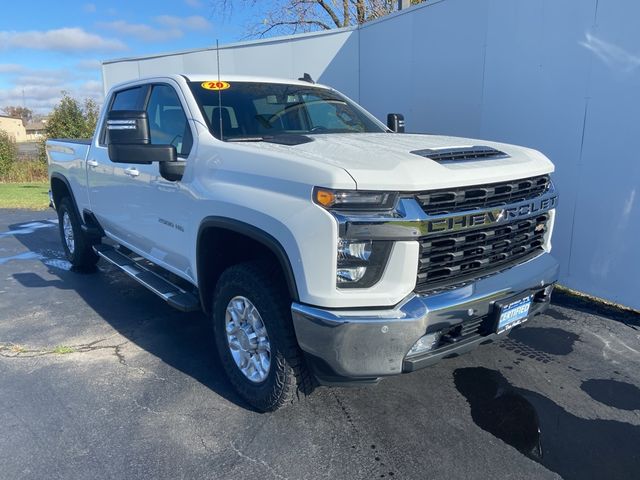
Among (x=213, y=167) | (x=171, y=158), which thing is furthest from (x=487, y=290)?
(x=171, y=158)

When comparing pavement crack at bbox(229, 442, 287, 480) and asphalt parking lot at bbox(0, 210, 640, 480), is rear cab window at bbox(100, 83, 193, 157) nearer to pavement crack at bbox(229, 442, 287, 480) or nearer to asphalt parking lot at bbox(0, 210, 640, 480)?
asphalt parking lot at bbox(0, 210, 640, 480)

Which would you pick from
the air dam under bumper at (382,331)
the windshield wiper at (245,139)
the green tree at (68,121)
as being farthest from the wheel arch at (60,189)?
the green tree at (68,121)

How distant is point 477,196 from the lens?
105 inches

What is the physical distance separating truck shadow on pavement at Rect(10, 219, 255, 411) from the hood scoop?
191 centimetres

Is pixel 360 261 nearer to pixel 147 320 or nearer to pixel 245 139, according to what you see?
pixel 245 139

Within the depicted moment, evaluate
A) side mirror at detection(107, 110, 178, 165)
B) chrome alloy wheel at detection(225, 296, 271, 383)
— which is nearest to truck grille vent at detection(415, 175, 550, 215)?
chrome alloy wheel at detection(225, 296, 271, 383)

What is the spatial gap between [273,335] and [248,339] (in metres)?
0.38

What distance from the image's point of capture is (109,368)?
3.77m

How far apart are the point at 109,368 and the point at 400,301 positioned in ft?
8.10

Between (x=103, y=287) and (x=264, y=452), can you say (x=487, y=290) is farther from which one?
(x=103, y=287)

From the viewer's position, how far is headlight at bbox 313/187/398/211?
2379 mm

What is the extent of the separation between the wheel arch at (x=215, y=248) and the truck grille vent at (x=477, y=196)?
93 centimetres

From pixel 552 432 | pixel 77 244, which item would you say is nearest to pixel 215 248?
pixel 552 432

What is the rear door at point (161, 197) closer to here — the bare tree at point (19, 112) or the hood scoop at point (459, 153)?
the hood scoop at point (459, 153)
